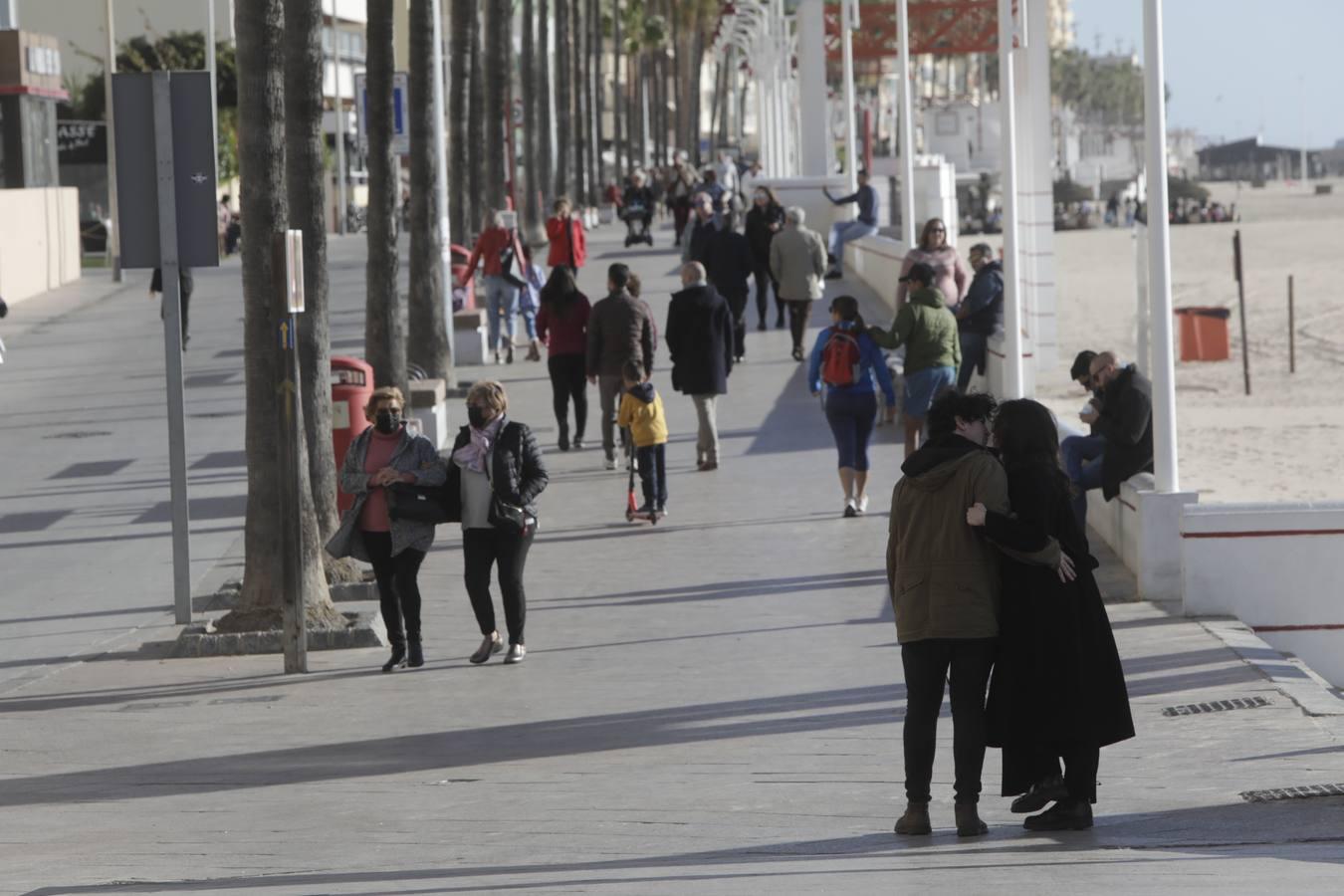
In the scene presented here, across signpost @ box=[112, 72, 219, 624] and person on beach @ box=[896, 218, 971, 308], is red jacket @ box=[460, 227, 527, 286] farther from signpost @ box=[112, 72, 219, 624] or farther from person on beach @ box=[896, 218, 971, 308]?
signpost @ box=[112, 72, 219, 624]

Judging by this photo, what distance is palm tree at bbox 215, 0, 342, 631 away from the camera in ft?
40.4

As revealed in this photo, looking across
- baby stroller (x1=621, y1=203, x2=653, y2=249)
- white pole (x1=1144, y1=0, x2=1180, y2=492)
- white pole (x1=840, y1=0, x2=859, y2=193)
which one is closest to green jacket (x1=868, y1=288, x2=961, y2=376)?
white pole (x1=1144, y1=0, x2=1180, y2=492)

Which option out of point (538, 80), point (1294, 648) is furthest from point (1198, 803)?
point (538, 80)

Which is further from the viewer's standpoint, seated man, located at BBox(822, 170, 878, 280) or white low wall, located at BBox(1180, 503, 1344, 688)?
seated man, located at BBox(822, 170, 878, 280)

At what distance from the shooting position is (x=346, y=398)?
15500 millimetres

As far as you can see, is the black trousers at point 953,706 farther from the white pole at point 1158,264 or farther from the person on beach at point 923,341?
the person on beach at point 923,341

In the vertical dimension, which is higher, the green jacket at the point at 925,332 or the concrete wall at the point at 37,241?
the concrete wall at the point at 37,241

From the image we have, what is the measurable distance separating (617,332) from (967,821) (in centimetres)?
1044

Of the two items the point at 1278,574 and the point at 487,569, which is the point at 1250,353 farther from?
the point at 487,569

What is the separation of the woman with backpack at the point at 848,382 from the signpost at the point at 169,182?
486 cm

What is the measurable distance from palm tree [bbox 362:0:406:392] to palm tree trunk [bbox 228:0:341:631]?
5900 mm

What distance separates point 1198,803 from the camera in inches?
313

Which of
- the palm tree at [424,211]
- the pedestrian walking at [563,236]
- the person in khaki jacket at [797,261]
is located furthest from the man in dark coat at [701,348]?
the pedestrian walking at [563,236]

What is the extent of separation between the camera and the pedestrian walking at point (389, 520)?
11266 mm
